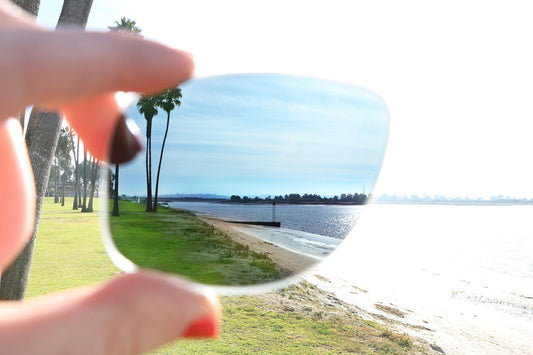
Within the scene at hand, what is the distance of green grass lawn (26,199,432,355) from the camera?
18.9 ft

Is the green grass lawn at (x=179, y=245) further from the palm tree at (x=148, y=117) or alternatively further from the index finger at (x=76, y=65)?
the index finger at (x=76, y=65)

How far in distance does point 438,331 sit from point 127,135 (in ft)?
30.6

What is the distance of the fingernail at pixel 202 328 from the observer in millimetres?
568

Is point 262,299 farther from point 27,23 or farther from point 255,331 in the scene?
point 27,23

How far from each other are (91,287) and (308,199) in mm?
1389

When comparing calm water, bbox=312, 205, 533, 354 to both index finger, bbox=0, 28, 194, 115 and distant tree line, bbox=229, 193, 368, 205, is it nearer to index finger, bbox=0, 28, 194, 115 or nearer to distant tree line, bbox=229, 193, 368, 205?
distant tree line, bbox=229, 193, 368, 205

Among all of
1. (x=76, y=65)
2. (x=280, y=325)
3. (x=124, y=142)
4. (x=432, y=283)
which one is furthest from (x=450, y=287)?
(x=76, y=65)

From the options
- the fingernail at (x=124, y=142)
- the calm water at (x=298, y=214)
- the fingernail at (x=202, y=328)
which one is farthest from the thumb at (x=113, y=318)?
the calm water at (x=298, y=214)

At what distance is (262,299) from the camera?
7887mm

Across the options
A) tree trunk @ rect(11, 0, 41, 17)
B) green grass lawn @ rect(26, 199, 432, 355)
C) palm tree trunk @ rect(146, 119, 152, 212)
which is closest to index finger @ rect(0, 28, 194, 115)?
palm tree trunk @ rect(146, 119, 152, 212)

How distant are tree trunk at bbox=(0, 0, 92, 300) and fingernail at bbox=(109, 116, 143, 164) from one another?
2534 millimetres

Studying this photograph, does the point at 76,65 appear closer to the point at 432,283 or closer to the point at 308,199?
the point at 308,199

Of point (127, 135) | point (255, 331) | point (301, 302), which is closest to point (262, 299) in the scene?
point (301, 302)

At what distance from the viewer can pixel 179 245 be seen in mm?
1543
